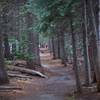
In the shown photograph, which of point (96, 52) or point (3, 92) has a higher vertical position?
point (96, 52)

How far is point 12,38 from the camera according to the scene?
23500 mm

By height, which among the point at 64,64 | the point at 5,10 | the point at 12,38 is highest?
the point at 5,10

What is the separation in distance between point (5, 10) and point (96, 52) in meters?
8.18

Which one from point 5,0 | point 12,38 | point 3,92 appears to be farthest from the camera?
point 12,38

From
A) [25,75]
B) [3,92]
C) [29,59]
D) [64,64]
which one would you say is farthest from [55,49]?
[3,92]

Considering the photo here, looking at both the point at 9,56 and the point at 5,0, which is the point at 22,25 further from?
the point at 5,0

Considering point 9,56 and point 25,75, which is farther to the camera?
point 9,56

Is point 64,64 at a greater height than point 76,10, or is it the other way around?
point 76,10

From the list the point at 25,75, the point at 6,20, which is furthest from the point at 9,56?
the point at 6,20

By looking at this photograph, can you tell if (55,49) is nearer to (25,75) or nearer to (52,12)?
(25,75)

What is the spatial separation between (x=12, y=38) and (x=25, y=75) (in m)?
3.32

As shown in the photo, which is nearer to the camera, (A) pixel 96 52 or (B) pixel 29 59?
(A) pixel 96 52

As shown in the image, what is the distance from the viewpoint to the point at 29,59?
80.5 feet

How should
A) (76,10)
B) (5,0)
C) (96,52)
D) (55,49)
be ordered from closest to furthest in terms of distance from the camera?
(96,52) < (76,10) < (5,0) < (55,49)
